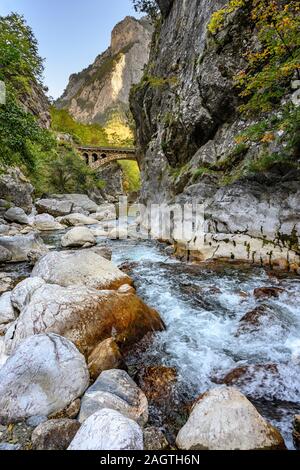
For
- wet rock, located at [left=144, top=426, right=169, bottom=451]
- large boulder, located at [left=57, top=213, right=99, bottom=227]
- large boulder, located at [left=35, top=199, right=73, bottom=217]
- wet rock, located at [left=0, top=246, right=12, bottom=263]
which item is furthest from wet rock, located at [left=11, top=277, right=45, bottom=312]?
large boulder, located at [left=35, top=199, right=73, bottom=217]

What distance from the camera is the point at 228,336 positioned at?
4660mm

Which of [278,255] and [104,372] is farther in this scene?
[278,255]

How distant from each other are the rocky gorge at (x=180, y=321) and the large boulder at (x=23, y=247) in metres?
0.05

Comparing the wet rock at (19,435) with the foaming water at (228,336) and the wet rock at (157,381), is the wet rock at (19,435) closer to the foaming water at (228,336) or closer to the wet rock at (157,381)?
the wet rock at (157,381)

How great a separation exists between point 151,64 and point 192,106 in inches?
538

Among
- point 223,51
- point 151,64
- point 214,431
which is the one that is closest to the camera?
point 214,431

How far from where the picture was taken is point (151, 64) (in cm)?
2619

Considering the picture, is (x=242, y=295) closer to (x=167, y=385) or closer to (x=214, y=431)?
(x=167, y=385)

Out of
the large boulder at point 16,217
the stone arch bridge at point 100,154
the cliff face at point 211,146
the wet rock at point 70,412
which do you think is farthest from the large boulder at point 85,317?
the stone arch bridge at point 100,154

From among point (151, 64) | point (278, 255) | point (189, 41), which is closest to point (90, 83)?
point (151, 64)

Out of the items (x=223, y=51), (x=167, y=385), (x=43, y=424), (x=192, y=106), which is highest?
(x=223, y=51)

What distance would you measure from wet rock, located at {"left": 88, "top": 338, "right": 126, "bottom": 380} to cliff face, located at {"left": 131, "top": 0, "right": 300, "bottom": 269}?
5.92m

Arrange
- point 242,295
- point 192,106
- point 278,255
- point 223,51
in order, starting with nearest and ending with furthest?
1. point 242,295
2. point 278,255
3. point 223,51
4. point 192,106

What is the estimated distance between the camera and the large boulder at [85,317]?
3893 millimetres
